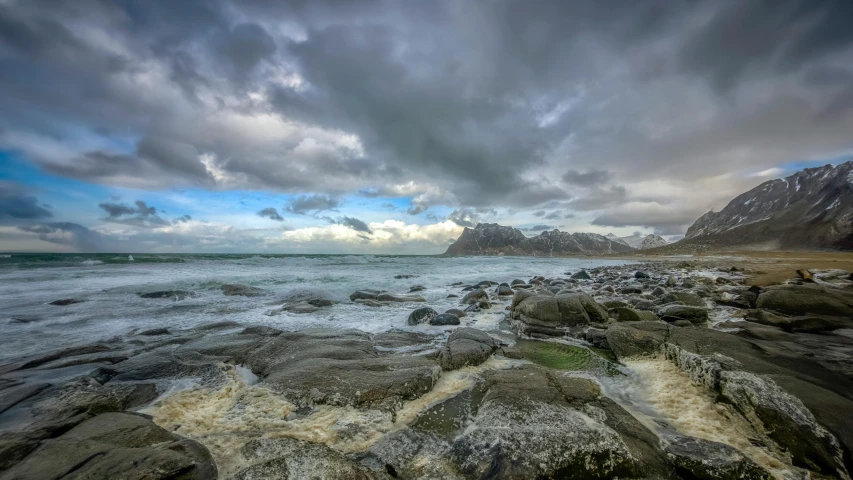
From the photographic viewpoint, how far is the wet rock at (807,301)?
9352mm

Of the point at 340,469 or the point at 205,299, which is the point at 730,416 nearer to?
the point at 340,469

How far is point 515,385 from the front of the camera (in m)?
5.96

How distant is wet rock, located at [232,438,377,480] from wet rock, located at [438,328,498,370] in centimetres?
365

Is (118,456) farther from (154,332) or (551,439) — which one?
(154,332)

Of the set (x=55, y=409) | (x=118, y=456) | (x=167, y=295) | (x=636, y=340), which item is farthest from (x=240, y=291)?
(x=636, y=340)

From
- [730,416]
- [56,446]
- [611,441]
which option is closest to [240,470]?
[56,446]

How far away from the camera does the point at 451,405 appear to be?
5.79 meters

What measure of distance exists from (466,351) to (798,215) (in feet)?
436

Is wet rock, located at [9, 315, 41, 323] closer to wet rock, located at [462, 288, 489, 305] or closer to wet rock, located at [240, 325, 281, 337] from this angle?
wet rock, located at [240, 325, 281, 337]

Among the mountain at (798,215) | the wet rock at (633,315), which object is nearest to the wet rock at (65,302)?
the wet rock at (633,315)

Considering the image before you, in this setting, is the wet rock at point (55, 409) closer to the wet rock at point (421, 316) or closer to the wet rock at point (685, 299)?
the wet rock at point (421, 316)

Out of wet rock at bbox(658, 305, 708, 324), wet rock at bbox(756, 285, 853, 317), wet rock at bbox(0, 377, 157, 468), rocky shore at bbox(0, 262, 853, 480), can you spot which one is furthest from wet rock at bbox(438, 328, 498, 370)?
wet rock at bbox(756, 285, 853, 317)

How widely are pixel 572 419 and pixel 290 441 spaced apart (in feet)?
13.7

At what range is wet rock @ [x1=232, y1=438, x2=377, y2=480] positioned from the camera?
3.70 meters
